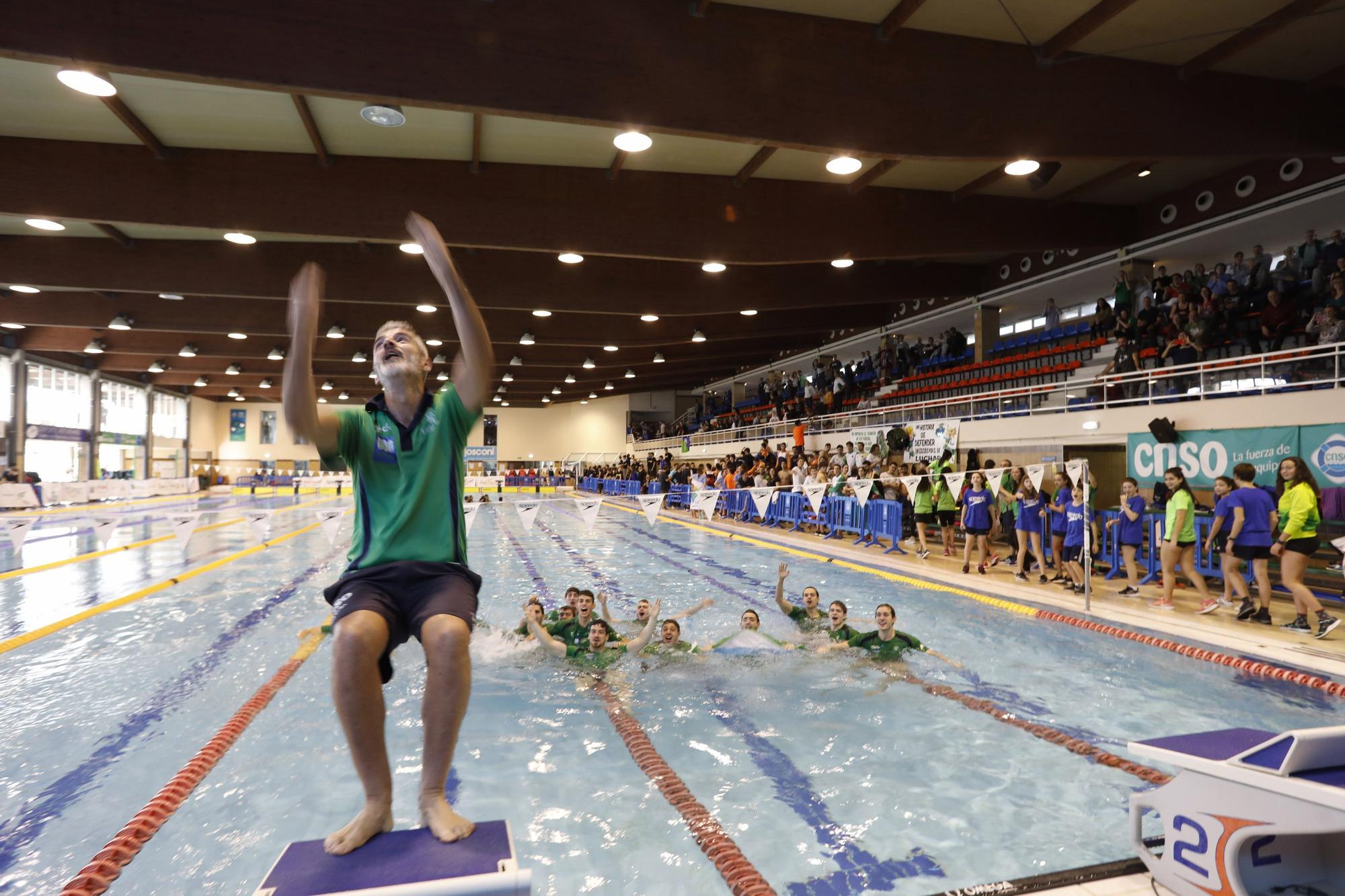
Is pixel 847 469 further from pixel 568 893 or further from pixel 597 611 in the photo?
pixel 568 893

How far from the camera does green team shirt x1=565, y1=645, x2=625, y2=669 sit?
5512 millimetres

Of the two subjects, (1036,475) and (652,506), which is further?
(652,506)

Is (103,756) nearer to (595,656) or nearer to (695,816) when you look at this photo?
(595,656)

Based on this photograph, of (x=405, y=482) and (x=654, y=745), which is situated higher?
(x=405, y=482)

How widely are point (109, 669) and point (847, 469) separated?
1141 cm

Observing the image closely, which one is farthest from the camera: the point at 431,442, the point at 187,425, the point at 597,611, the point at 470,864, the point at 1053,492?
the point at 187,425

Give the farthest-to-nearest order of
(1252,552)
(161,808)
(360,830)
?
(1252,552) → (161,808) → (360,830)

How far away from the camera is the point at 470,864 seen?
1.59 m

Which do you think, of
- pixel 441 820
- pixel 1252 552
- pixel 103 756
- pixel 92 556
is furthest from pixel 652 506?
pixel 92 556

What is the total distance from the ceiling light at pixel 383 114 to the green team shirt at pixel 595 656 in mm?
4135

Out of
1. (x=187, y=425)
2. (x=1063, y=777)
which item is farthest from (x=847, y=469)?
(x=187, y=425)

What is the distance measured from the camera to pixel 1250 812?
75.5 inches

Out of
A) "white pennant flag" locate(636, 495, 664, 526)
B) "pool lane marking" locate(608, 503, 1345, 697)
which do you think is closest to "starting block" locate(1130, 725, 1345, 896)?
"pool lane marking" locate(608, 503, 1345, 697)

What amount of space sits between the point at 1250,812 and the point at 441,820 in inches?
84.8
